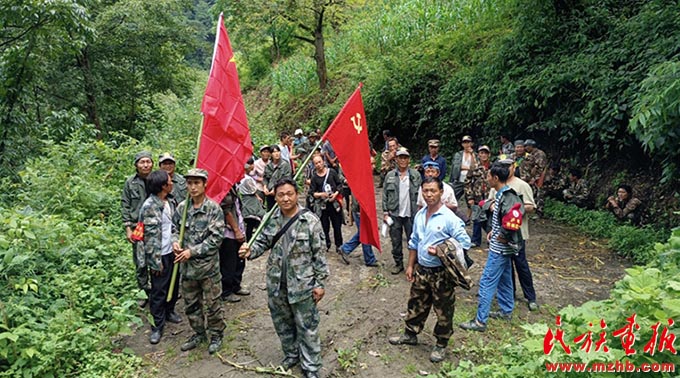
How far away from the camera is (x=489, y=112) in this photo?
11016 mm

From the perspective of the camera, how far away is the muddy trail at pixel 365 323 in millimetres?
4098

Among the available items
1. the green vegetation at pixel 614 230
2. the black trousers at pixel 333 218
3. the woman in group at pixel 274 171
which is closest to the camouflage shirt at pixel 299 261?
the black trousers at pixel 333 218

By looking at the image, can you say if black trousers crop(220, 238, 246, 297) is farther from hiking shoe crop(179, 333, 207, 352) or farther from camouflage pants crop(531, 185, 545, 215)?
camouflage pants crop(531, 185, 545, 215)

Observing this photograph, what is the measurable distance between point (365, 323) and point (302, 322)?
1.33 m

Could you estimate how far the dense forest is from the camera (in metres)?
4.29

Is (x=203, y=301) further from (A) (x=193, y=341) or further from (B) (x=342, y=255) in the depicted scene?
(B) (x=342, y=255)

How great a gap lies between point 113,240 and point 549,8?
1061 cm

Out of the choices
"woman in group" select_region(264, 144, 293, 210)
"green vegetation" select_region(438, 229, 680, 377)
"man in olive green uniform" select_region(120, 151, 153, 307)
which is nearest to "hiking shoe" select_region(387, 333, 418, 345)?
"green vegetation" select_region(438, 229, 680, 377)

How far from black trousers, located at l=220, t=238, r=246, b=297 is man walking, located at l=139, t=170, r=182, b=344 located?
758mm

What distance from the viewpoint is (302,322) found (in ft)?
12.3

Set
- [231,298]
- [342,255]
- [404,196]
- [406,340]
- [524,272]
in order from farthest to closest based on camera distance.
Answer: [342,255] < [404,196] < [231,298] < [524,272] < [406,340]

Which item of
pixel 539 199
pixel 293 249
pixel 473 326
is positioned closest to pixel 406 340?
pixel 473 326

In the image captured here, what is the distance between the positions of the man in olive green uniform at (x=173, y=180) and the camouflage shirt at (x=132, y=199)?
303 mm

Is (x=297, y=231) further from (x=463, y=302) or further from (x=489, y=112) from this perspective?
(x=489, y=112)
